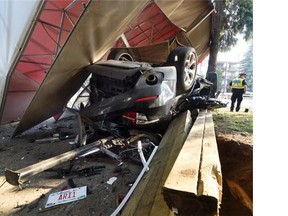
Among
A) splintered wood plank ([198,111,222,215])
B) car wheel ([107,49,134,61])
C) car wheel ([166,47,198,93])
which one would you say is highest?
car wheel ([107,49,134,61])

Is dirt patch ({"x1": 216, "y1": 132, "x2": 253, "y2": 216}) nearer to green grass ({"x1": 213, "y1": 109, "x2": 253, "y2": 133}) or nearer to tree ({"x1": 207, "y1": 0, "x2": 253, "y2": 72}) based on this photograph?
green grass ({"x1": 213, "y1": 109, "x2": 253, "y2": 133})

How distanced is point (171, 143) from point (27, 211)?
167 cm

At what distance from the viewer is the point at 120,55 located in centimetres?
469

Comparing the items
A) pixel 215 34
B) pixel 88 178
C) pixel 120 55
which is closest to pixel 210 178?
pixel 88 178

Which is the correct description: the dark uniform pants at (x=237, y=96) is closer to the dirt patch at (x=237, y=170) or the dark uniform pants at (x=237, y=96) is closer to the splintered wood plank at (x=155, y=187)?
the dirt patch at (x=237, y=170)

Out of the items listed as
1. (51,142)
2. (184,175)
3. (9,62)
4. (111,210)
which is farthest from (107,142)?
(9,62)

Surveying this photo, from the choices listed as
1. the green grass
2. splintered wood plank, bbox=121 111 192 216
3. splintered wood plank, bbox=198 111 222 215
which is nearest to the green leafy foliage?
the green grass

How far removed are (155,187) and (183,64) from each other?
276 centimetres

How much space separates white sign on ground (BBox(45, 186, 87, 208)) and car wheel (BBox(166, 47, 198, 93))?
263cm

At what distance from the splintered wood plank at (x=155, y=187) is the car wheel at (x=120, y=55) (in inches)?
101

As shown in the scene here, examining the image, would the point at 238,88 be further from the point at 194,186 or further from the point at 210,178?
the point at 194,186

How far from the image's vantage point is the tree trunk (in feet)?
25.2

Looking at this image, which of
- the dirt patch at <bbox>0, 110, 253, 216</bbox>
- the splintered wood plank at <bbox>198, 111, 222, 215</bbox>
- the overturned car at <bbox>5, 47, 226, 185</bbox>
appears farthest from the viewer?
the overturned car at <bbox>5, 47, 226, 185</bbox>

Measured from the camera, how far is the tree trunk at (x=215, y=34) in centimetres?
768
